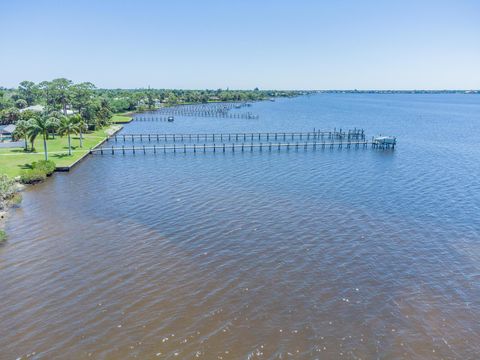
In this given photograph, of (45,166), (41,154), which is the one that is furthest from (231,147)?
(45,166)

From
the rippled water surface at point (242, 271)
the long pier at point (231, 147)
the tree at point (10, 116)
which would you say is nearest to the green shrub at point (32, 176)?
the rippled water surface at point (242, 271)

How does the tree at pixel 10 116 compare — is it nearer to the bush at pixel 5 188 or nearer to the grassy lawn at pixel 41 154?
the grassy lawn at pixel 41 154

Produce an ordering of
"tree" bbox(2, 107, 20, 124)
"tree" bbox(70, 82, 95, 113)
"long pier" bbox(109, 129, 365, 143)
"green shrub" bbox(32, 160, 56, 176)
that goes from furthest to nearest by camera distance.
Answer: "tree" bbox(70, 82, 95, 113) < "long pier" bbox(109, 129, 365, 143) < "tree" bbox(2, 107, 20, 124) < "green shrub" bbox(32, 160, 56, 176)

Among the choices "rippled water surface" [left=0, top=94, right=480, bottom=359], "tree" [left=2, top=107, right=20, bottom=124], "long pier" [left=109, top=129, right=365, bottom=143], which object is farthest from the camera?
"long pier" [left=109, top=129, right=365, bottom=143]

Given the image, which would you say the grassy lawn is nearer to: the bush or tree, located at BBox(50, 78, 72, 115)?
the bush

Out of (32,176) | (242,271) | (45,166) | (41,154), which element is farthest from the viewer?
(41,154)

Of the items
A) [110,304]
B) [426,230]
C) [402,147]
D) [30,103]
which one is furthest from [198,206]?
[30,103]

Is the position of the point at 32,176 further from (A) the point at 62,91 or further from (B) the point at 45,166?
(A) the point at 62,91

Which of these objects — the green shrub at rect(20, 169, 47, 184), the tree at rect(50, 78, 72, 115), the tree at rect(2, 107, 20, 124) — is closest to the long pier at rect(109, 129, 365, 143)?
the tree at rect(2, 107, 20, 124)
